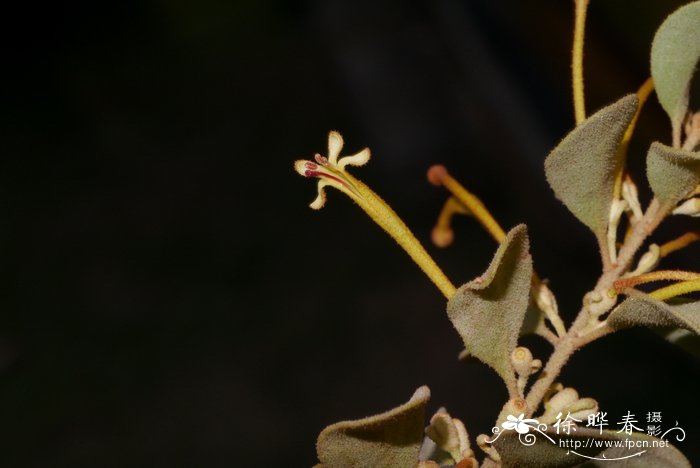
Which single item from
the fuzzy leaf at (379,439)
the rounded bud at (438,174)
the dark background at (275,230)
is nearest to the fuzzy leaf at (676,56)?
the rounded bud at (438,174)

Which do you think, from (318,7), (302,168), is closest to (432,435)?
(302,168)

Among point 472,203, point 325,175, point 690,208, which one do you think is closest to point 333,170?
point 325,175

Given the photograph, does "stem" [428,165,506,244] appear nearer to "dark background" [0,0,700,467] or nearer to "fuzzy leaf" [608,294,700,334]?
"fuzzy leaf" [608,294,700,334]

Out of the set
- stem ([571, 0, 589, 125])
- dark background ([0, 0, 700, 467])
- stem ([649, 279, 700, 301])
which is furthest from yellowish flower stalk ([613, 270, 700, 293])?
dark background ([0, 0, 700, 467])

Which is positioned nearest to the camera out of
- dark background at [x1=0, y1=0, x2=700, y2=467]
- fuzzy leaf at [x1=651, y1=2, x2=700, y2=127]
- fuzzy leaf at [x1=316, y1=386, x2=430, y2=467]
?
fuzzy leaf at [x1=316, y1=386, x2=430, y2=467]

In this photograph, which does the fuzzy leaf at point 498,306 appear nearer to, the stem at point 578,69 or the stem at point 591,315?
the stem at point 591,315

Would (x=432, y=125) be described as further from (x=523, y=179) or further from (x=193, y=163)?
(x=193, y=163)
